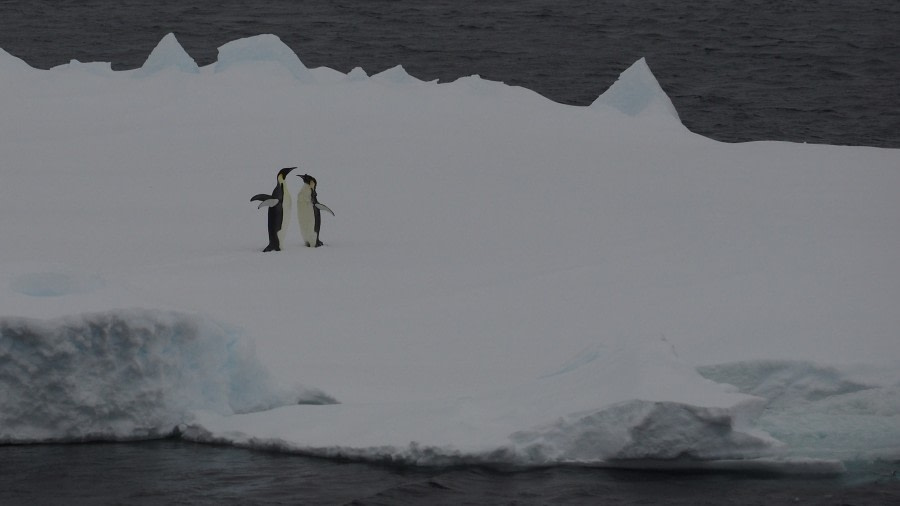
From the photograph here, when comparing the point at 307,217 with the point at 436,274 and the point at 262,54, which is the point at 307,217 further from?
the point at 262,54

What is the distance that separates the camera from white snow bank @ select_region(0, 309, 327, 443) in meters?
8.86

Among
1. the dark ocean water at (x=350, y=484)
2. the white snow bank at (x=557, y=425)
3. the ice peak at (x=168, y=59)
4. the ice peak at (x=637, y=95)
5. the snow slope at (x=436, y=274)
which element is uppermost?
the ice peak at (x=168, y=59)

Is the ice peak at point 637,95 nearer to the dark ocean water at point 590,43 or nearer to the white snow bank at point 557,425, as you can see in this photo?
the dark ocean water at point 590,43

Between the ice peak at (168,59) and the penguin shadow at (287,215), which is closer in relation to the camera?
the penguin shadow at (287,215)

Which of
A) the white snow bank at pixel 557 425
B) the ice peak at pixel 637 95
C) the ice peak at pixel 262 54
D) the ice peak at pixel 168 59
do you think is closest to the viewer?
the white snow bank at pixel 557 425

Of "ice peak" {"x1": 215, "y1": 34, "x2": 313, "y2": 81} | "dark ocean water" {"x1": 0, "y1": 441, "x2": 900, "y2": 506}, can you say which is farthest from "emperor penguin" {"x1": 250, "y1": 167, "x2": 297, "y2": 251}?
"ice peak" {"x1": 215, "y1": 34, "x2": 313, "y2": 81}

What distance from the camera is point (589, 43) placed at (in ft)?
133

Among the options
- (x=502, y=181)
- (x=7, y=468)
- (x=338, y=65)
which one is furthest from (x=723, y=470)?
(x=338, y=65)

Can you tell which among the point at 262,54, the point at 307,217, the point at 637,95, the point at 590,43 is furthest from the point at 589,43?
the point at 307,217

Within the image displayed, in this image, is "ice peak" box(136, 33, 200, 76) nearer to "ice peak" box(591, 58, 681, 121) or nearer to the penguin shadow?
"ice peak" box(591, 58, 681, 121)

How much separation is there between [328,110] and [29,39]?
22050mm

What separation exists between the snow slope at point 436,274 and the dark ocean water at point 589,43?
34.4ft

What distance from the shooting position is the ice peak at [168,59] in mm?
22500

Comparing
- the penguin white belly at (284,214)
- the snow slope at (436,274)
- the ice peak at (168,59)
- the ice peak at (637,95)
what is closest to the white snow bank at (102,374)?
the snow slope at (436,274)
